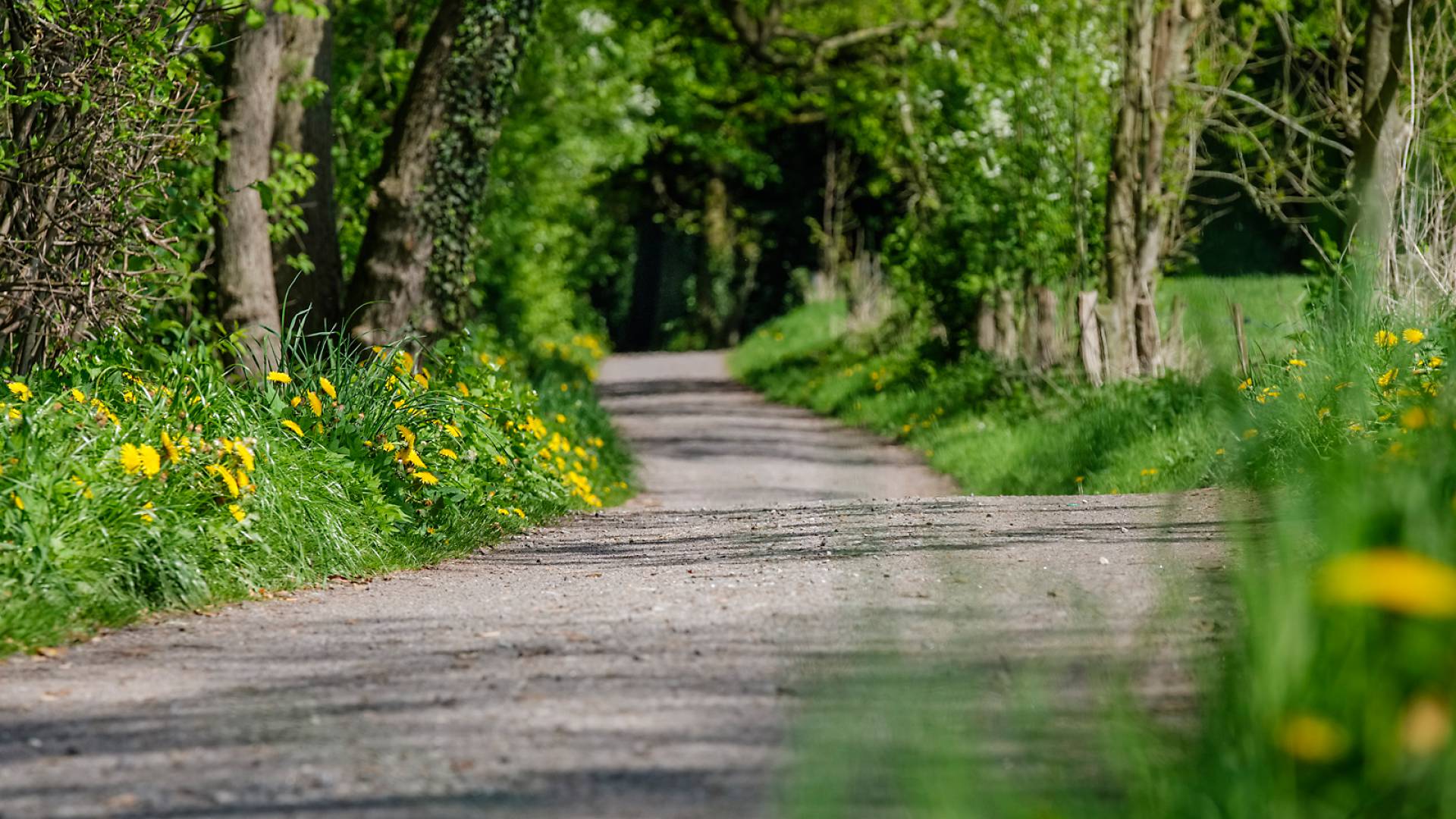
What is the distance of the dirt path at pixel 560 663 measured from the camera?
318 cm

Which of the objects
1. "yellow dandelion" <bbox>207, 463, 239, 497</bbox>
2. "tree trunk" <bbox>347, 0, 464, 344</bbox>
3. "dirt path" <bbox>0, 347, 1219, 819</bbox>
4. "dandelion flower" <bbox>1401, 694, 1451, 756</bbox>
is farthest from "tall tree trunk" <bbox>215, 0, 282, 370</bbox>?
"dandelion flower" <bbox>1401, 694, 1451, 756</bbox>

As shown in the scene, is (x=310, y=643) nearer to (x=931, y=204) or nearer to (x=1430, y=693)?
(x=1430, y=693)

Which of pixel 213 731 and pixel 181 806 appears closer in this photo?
pixel 181 806

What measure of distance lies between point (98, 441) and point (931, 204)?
14106 mm

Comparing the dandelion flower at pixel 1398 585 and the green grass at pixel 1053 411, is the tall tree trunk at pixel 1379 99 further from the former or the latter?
the dandelion flower at pixel 1398 585

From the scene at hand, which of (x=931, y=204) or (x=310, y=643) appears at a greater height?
(x=931, y=204)

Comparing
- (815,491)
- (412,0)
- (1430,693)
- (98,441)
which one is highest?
(412,0)

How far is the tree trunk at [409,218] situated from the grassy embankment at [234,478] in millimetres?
2068

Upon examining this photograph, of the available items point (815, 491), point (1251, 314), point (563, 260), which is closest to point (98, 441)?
point (815, 491)

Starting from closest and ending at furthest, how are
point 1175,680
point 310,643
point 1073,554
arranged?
point 1175,680, point 310,643, point 1073,554

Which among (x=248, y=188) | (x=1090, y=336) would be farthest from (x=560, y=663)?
(x=1090, y=336)

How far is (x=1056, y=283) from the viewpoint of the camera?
1608 cm

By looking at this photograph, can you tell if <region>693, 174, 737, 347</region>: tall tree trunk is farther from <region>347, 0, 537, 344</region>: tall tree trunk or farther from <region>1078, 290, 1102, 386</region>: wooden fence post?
<region>347, 0, 537, 344</region>: tall tree trunk

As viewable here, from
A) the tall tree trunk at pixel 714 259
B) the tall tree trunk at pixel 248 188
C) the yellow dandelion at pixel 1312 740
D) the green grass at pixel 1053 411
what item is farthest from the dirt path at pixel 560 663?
the tall tree trunk at pixel 714 259
